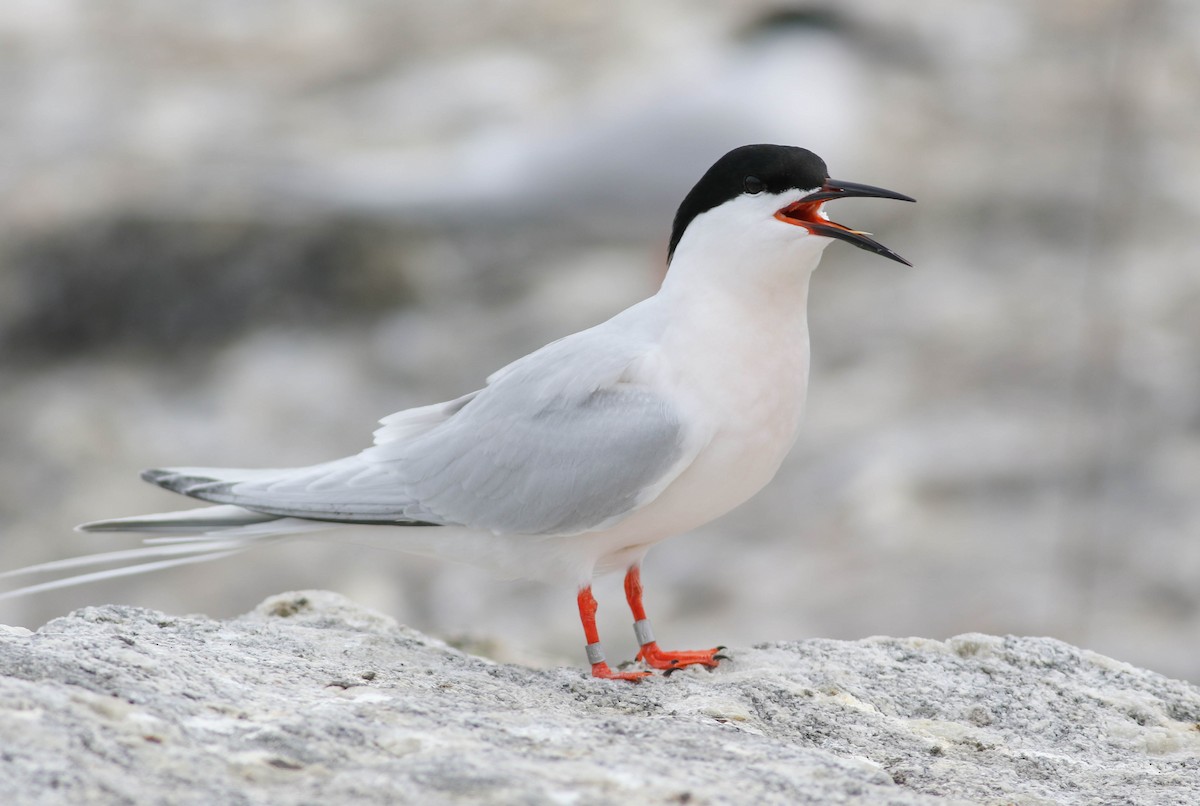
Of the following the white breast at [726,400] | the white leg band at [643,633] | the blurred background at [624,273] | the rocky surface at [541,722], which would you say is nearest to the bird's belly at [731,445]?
the white breast at [726,400]

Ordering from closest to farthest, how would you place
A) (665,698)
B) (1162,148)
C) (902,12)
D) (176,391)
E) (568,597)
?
(665,698)
(568,597)
(176,391)
(1162,148)
(902,12)

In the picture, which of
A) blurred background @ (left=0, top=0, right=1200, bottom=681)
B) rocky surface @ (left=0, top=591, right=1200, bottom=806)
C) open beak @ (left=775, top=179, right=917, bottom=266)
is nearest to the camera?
rocky surface @ (left=0, top=591, right=1200, bottom=806)

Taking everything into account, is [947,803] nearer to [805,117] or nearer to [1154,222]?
[805,117]

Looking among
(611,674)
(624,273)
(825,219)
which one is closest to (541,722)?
(611,674)

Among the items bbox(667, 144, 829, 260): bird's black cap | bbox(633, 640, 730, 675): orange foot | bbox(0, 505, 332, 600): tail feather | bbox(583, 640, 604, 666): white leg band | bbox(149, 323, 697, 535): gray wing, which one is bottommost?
bbox(633, 640, 730, 675): orange foot

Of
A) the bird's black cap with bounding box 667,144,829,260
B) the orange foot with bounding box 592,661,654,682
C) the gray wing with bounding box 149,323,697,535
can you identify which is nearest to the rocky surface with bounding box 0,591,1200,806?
the orange foot with bounding box 592,661,654,682

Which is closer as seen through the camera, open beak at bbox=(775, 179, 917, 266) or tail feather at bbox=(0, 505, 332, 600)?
open beak at bbox=(775, 179, 917, 266)

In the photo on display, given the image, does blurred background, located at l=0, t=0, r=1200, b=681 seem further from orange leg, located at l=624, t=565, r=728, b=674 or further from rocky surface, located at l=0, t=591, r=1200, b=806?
rocky surface, located at l=0, t=591, r=1200, b=806

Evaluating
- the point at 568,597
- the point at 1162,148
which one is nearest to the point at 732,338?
the point at 568,597

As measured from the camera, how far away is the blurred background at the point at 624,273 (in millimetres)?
8219

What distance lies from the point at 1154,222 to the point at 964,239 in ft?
4.86

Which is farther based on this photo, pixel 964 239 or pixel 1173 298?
pixel 964 239

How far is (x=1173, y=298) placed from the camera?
10383 mm

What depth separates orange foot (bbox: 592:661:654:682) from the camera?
12.1 ft
